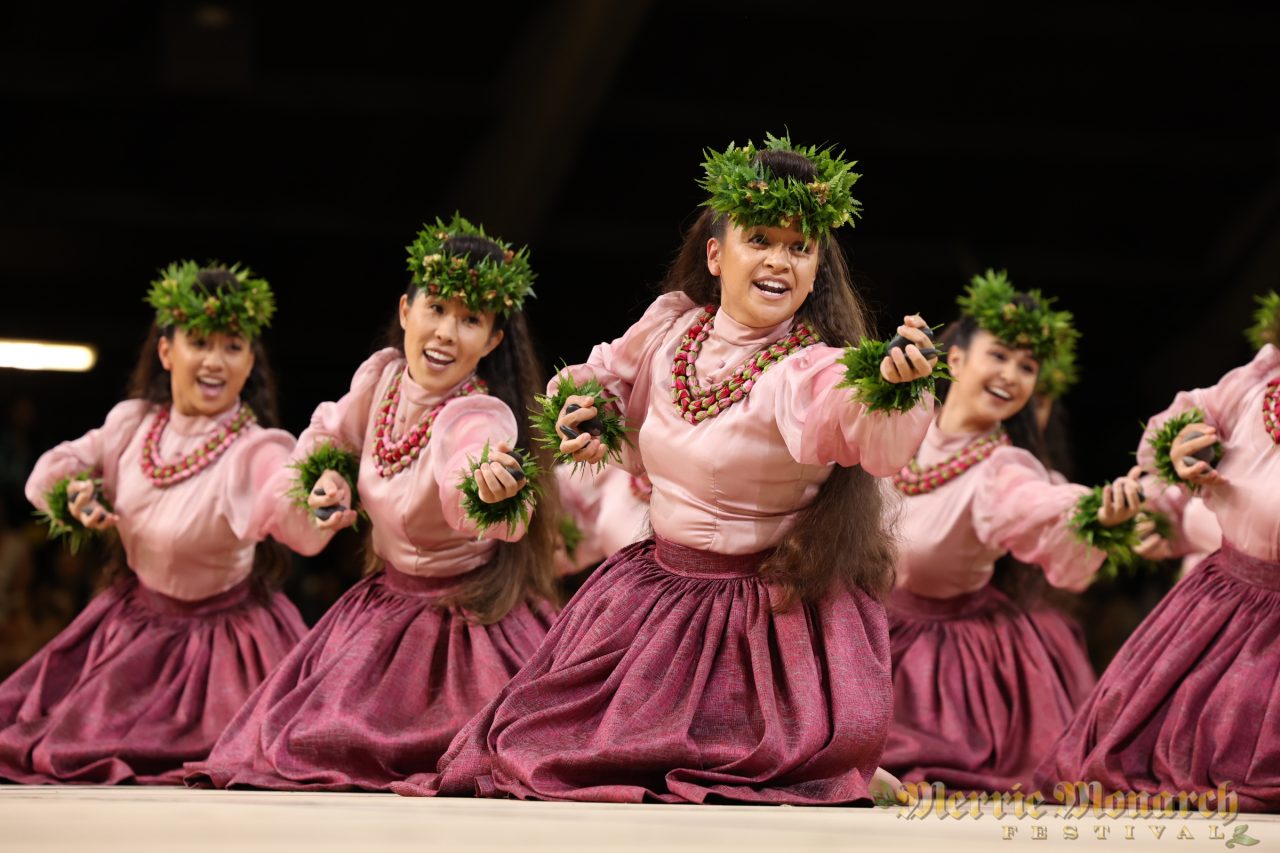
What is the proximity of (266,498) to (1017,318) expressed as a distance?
1738 mm

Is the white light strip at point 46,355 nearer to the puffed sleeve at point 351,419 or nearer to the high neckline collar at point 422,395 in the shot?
the puffed sleeve at point 351,419

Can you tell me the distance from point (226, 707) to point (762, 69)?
13.9ft

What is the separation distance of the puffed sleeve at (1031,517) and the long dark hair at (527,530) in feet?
3.20

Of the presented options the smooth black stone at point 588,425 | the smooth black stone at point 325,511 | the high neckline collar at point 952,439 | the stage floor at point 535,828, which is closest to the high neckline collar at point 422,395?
the smooth black stone at point 325,511

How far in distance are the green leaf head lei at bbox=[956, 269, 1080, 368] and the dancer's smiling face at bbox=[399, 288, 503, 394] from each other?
120 cm

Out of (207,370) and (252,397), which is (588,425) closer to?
(207,370)

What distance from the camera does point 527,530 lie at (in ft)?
11.7

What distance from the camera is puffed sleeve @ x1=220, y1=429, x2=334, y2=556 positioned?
144 inches

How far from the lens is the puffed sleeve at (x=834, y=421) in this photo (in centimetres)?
280

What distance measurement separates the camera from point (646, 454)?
123 inches

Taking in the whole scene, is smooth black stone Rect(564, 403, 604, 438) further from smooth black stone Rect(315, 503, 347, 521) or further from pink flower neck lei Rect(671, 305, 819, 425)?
smooth black stone Rect(315, 503, 347, 521)

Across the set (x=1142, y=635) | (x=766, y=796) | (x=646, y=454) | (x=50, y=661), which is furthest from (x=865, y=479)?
(x=50, y=661)

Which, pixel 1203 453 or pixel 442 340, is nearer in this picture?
pixel 1203 453

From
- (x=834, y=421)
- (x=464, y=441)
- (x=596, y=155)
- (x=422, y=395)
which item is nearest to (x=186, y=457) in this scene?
(x=422, y=395)
